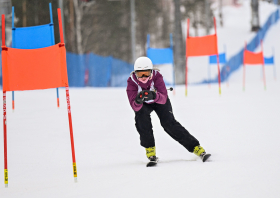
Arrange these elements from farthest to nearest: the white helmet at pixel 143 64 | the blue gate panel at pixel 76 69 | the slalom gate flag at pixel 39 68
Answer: the blue gate panel at pixel 76 69
the white helmet at pixel 143 64
the slalom gate flag at pixel 39 68

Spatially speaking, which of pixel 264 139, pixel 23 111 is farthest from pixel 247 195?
pixel 23 111

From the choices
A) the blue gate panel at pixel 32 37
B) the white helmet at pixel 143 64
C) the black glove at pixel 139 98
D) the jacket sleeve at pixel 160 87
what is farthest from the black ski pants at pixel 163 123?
the blue gate panel at pixel 32 37

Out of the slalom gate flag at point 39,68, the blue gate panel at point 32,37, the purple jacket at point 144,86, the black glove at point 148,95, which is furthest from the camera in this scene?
the blue gate panel at point 32,37

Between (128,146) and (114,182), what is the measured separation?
1.94 m

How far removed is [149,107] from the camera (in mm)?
4281

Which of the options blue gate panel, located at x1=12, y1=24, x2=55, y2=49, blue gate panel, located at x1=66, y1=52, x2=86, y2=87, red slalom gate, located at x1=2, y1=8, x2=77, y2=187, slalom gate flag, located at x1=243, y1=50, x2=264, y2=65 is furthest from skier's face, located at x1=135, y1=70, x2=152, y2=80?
blue gate panel, located at x1=66, y1=52, x2=86, y2=87

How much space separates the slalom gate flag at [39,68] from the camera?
3652 millimetres

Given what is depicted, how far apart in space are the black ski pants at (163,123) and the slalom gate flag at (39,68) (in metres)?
0.99

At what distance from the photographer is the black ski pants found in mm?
4191

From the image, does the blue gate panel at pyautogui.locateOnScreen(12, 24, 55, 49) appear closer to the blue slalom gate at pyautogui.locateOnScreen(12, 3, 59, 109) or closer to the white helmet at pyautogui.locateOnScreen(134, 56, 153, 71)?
the blue slalom gate at pyautogui.locateOnScreen(12, 3, 59, 109)

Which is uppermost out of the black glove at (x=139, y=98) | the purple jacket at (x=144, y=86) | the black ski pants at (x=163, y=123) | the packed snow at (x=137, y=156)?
the purple jacket at (x=144, y=86)

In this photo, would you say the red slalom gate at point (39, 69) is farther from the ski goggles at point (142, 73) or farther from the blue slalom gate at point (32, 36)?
the blue slalom gate at point (32, 36)


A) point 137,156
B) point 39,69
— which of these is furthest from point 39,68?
point 137,156

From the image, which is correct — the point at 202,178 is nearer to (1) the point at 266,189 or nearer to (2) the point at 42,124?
(1) the point at 266,189
